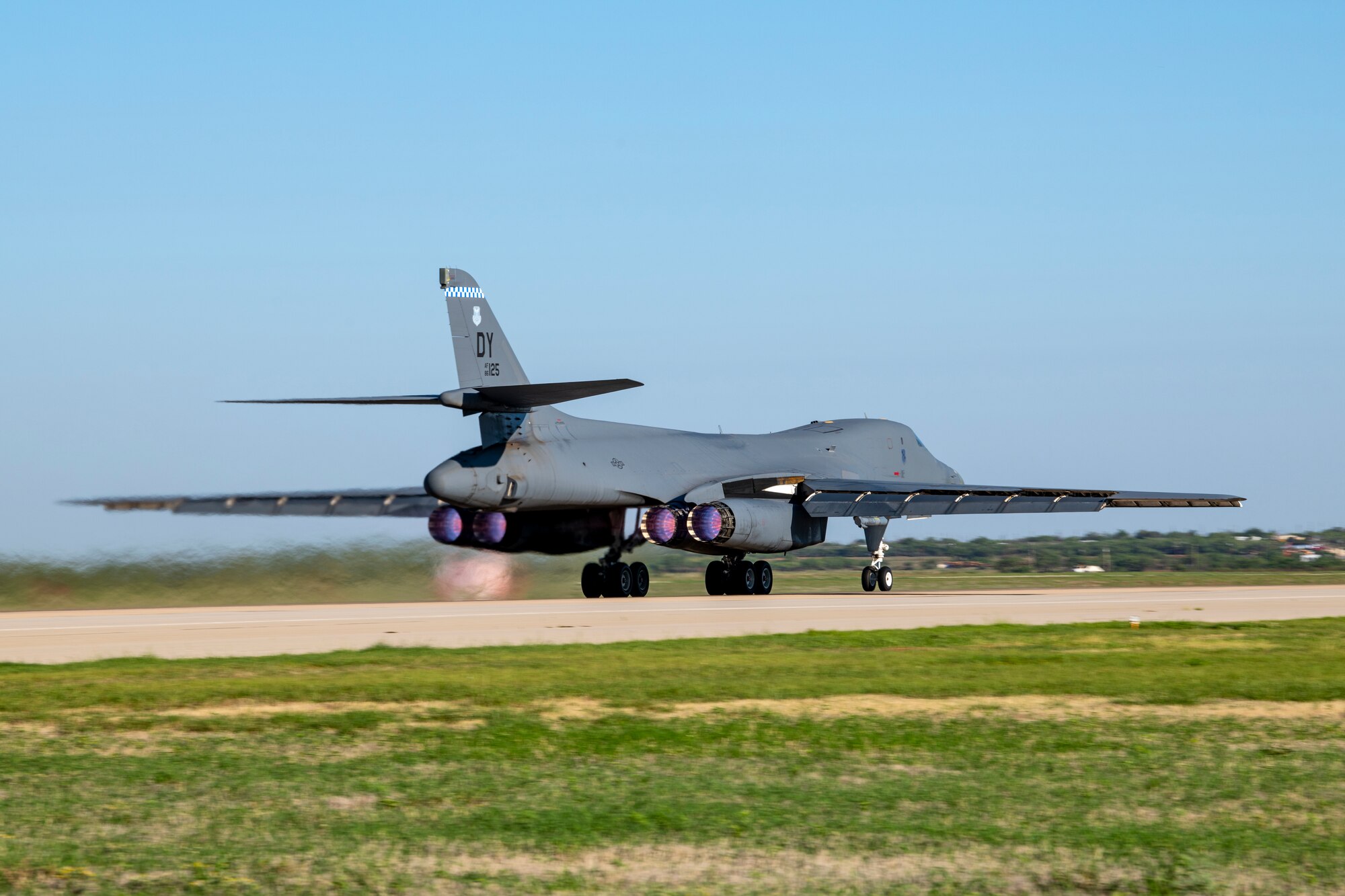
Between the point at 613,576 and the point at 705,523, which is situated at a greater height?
the point at 705,523

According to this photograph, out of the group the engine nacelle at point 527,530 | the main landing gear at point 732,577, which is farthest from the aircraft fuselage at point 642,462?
the main landing gear at point 732,577

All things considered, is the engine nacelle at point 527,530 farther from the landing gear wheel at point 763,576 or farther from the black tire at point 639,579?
the landing gear wheel at point 763,576

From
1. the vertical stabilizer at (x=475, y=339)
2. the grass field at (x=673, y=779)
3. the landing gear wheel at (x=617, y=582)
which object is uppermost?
the vertical stabilizer at (x=475, y=339)

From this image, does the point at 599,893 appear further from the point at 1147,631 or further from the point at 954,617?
the point at 954,617

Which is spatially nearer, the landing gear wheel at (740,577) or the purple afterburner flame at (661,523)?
the purple afterburner flame at (661,523)

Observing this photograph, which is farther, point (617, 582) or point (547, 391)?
point (617, 582)

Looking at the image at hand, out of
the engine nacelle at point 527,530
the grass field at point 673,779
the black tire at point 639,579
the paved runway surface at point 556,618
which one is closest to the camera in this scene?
the grass field at point 673,779

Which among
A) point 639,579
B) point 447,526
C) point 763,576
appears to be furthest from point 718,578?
point 447,526

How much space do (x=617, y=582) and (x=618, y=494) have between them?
2.08 metres

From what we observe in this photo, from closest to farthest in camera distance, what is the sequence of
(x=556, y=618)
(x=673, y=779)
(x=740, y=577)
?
1. (x=673, y=779)
2. (x=556, y=618)
3. (x=740, y=577)

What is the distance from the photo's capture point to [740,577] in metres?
31.9

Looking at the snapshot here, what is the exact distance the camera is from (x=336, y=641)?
1680cm

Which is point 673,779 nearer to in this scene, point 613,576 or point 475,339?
point 475,339

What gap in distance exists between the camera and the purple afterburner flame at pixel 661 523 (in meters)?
29.4
